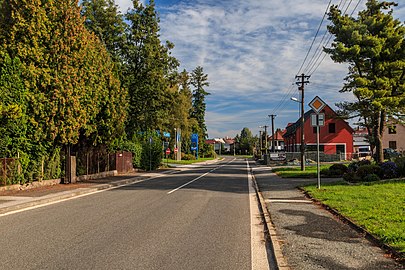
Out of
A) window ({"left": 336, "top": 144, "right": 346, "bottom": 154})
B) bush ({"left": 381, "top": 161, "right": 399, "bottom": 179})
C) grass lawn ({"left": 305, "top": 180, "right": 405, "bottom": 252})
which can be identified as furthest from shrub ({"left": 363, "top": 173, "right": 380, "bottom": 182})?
window ({"left": 336, "top": 144, "right": 346, "bottom": 154})

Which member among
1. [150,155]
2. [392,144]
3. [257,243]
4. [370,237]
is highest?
[392,144]

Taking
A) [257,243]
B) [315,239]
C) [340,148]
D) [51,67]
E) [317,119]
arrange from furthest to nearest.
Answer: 1. [340,148]
2. [51,67]
3. [317,119]
4. [257,243]
5. [315,239]

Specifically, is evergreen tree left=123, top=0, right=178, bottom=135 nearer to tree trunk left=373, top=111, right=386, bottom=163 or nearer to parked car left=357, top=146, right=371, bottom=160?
tree trunk left=373, top=111, right=386, bottom=163

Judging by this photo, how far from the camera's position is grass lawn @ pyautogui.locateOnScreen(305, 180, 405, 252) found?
7.72 metres

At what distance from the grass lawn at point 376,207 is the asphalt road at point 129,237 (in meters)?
2.48

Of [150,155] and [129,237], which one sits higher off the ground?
[150,155]

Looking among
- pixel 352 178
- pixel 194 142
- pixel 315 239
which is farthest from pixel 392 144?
pixel 315 239

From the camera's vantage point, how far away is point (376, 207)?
11.0 m

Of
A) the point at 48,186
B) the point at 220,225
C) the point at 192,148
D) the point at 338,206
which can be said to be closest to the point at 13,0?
the point at 48,186

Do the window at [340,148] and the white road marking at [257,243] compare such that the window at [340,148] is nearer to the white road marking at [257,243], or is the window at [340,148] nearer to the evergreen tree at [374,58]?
the evergreen tree at [374,58]

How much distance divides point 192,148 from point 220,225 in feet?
283

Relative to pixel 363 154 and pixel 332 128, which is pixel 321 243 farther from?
pixel 332 128

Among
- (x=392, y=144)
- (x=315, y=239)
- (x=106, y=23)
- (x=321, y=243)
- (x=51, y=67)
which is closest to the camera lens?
(x=321, y=243)

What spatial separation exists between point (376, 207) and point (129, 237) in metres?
6.73
